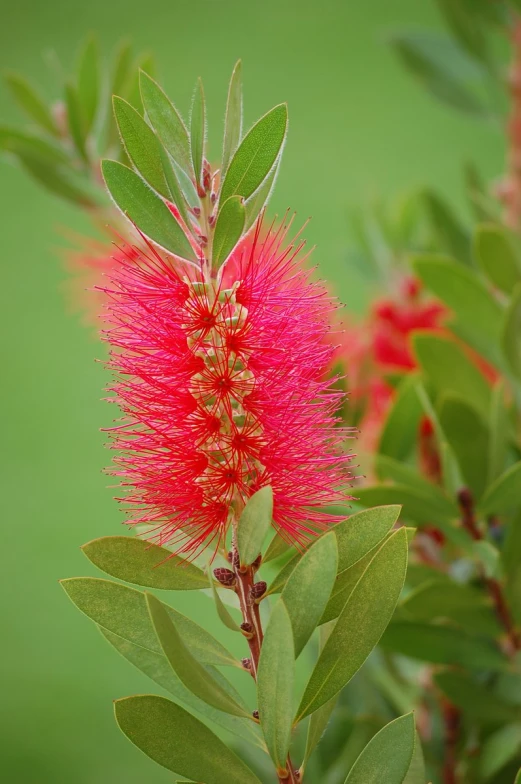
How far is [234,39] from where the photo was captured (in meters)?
2.02

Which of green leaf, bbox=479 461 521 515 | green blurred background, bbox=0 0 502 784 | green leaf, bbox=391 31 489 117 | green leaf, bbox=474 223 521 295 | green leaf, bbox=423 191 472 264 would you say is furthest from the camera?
green blurred background, bbox=0 0 502 784

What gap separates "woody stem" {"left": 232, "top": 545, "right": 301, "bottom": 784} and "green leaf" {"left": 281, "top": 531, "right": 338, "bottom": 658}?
0.02m

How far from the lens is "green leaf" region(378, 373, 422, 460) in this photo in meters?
0.53

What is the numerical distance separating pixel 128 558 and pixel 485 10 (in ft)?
1.95

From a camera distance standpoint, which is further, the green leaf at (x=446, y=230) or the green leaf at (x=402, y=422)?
the green leaf at (x=446, y=230)

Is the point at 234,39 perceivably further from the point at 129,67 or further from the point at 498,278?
the point at 498,278

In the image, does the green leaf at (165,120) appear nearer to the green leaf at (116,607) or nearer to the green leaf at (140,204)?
the green leaf at (140,204)

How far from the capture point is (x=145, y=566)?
31cm

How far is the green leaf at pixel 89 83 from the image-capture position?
0.60m

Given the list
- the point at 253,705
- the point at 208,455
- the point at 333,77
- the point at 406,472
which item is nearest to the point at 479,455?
the point at 406,472

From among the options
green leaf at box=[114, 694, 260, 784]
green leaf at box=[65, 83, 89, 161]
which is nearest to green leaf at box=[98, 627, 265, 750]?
green leaf at box=[114, 694, 260, 784]

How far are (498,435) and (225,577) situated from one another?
0.67ft

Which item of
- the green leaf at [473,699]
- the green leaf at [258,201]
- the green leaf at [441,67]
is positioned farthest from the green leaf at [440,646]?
the green leaf at [441,67]

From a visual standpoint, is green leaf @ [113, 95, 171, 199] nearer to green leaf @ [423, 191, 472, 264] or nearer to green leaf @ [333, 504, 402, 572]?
green leaf @ [333, 504, 402, 572]
